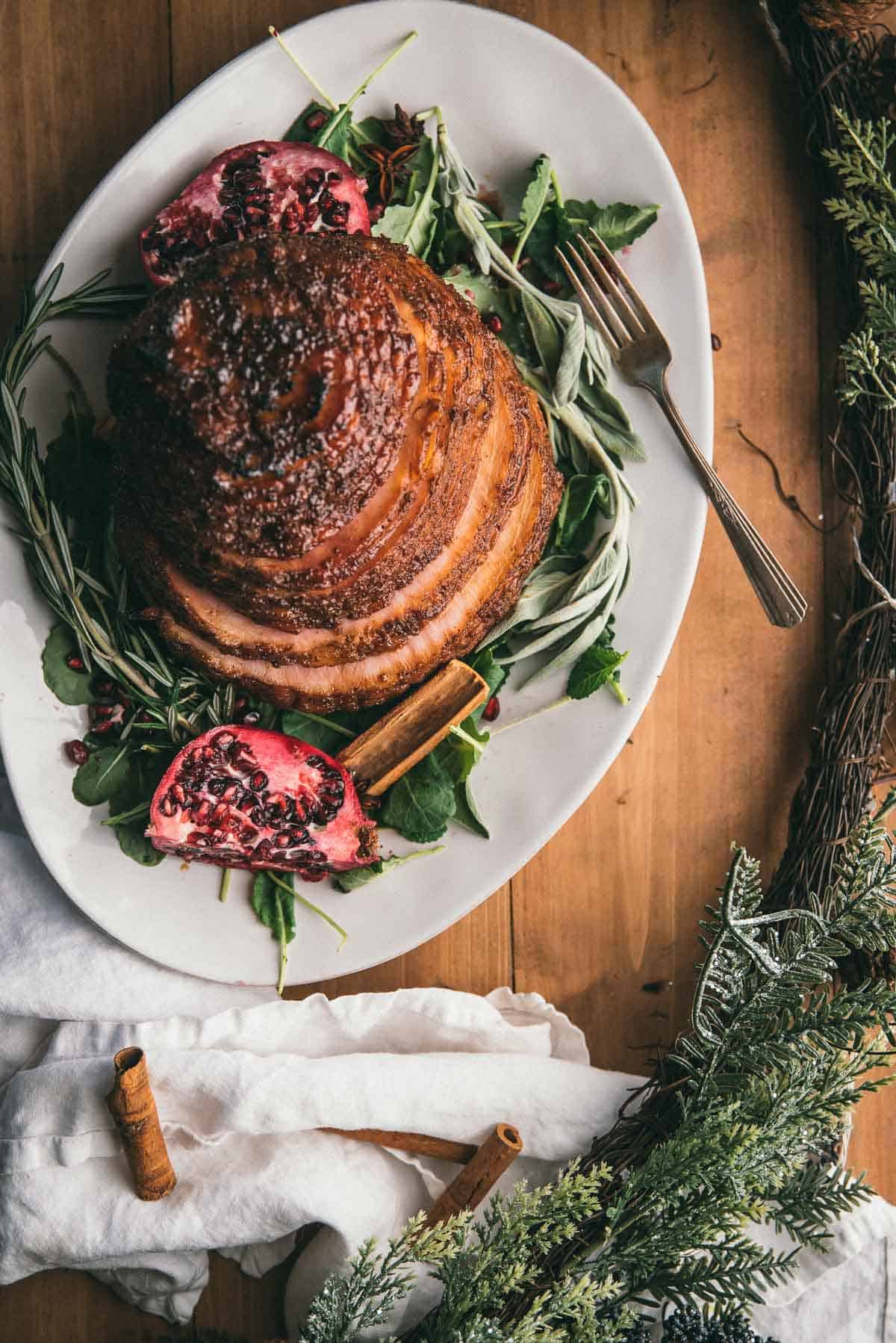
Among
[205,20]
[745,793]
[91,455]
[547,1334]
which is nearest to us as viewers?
[547,1334]

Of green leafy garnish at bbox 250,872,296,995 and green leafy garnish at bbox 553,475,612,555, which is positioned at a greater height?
green leafy garnish at bbox 553,475,612,555

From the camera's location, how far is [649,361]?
8.32 feet

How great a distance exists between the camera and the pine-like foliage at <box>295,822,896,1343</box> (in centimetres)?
221

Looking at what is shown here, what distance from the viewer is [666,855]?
9.43 ft

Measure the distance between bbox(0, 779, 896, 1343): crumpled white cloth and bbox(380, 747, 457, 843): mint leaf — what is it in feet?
1.41

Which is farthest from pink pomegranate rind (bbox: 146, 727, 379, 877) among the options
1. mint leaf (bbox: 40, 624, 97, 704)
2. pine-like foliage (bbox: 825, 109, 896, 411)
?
pine-like foliage (bbox: 825, 109, 896, 411)

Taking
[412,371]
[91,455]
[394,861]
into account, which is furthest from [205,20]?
[394,861]

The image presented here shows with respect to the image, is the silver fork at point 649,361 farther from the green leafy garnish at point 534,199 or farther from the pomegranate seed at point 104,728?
the pomegranate seed at point 104,728

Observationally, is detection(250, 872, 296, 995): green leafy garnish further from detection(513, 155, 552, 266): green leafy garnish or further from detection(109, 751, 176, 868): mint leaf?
detection(513, 155, 552, 266): green leafy garnish

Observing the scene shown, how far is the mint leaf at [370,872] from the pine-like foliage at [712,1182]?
699 mm

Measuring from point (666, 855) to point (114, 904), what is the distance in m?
1.37

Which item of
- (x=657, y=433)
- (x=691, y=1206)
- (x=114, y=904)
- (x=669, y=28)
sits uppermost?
(x=669, y=28)

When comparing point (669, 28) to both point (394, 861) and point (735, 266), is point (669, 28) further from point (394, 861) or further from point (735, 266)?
point (394, 861)

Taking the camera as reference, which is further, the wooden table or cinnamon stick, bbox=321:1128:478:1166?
the wooden table
